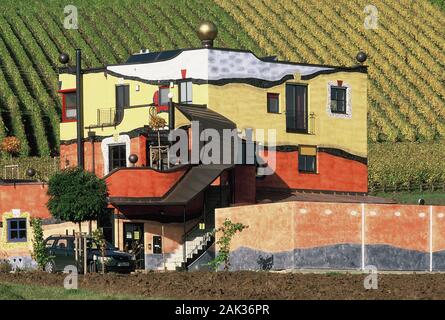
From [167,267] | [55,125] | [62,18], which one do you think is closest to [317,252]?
[167,267]

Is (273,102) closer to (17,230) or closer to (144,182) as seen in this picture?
(144,182)

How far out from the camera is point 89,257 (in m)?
49.1

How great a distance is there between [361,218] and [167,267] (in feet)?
36.4

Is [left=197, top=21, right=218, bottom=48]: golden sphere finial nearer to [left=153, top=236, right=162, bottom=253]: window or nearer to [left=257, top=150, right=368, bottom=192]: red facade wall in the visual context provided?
[left=257, top=150, right=368, bottom=192]: red facade wall

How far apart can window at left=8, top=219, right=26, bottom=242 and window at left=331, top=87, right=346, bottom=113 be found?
16796 millimetres

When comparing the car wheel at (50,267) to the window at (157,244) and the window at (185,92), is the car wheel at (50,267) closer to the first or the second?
the window at (157,244)

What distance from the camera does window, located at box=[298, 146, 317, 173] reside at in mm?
62469

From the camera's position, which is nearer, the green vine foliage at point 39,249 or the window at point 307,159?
the green vine foliage at point 39,249

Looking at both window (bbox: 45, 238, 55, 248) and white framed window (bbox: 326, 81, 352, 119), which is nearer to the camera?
window (bbox: 45, 238, 55, 248)

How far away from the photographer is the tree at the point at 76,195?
51312mm

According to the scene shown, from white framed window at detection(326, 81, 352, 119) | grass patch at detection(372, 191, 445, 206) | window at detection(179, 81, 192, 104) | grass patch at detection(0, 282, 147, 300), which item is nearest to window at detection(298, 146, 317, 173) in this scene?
white framed window at detection(326, 81, 352, 119)

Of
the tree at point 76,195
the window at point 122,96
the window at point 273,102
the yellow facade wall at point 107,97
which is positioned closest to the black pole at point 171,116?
the yellow facade wall at point 107,97

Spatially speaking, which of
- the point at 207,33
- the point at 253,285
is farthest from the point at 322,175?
the point at 253,285

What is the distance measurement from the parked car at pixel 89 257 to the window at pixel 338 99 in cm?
1668
